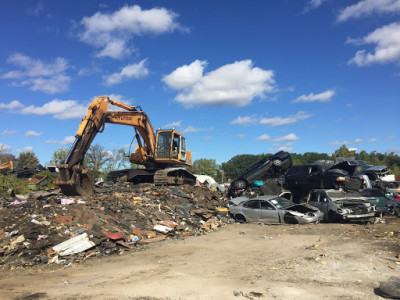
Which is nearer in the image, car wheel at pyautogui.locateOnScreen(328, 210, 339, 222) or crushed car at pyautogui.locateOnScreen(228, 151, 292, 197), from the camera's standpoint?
car wheel at pyautogui.locateOnScreen(328, 210, 339, 222)

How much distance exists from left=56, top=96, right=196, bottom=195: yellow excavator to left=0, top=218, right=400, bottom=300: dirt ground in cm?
509

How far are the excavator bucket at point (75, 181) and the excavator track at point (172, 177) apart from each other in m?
5.05

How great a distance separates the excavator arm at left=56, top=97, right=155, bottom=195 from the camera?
12898 mm

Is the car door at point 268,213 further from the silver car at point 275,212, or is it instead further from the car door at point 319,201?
the car door at point 319,201

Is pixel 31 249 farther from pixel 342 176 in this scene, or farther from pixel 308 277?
pixel 342 176

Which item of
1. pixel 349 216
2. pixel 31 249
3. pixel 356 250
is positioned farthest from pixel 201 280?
pixel 349 216

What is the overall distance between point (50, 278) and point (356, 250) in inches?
285

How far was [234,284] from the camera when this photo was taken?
5547 millimetres

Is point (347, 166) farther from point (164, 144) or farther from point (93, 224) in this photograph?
point (93, 224)

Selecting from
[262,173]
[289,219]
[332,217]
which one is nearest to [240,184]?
[262,173]

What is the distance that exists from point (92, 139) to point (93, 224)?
552 centimetres

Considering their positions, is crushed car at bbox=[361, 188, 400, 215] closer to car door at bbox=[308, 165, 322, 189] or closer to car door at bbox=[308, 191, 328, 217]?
car door at bbox=[308, 191, 328, 217]

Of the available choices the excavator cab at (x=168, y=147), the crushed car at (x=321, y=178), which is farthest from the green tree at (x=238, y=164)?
the crushed car at (x=321, y=178)

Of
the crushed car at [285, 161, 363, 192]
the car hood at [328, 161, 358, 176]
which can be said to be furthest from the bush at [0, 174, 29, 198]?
the car hood at [328, 161, 358, 176]
